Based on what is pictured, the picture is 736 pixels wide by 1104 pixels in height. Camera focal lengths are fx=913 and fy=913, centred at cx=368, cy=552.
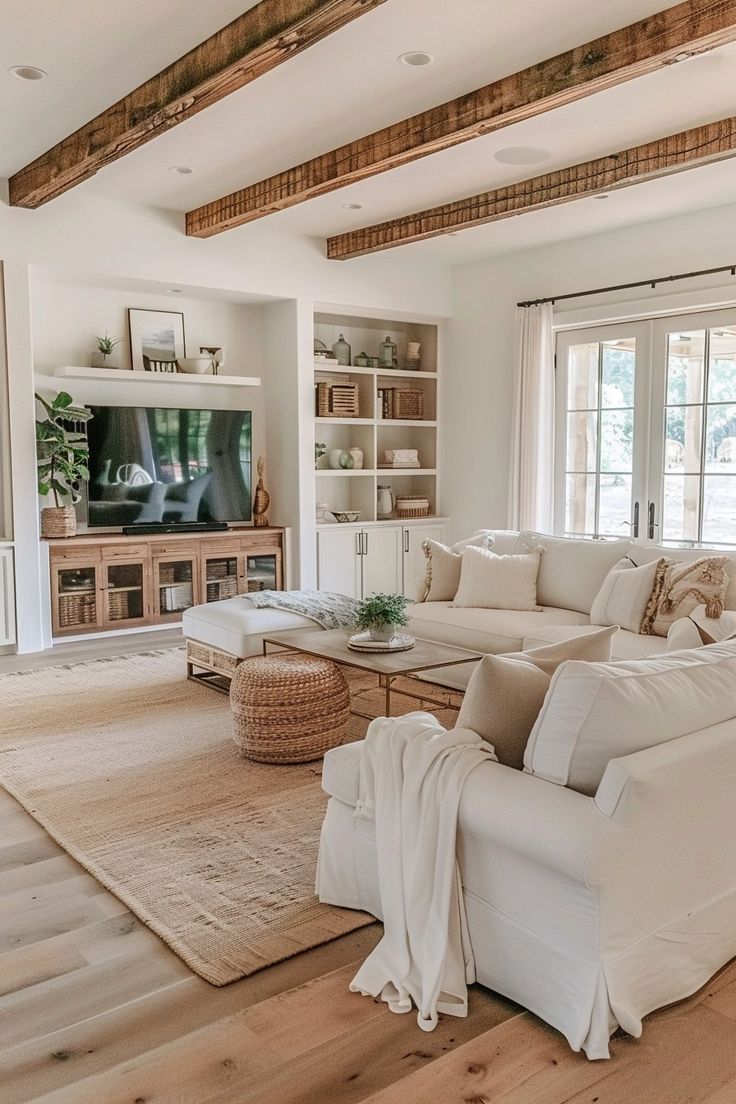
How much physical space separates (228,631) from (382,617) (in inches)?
39.6

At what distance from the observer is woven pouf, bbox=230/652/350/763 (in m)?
3.78

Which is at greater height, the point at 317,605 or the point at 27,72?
the point at 27,72

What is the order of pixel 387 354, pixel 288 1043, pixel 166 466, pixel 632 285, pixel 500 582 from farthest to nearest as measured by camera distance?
1. pixel 387 354
2. pixel 166 466
3. pixel 632 285
4. pixel 500 582
5. pixel 288 1043

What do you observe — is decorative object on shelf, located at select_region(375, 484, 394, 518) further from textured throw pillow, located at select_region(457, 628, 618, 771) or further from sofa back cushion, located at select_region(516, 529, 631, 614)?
textured throw pillow, located at select_region(457, 628, 618, 771)

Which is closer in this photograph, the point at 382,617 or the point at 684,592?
the point at 382,617

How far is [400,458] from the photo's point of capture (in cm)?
798

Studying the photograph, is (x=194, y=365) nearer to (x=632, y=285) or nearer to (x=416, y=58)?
(x=632, y=285)

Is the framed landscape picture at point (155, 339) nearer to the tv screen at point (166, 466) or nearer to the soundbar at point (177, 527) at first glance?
the tv screen at point (166, 466)

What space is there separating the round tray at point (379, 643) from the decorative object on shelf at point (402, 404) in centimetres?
392

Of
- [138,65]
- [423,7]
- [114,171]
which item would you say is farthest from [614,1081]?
[114,171]

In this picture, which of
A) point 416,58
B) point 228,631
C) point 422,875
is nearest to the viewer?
point 422,875

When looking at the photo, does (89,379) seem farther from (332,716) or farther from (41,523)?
(332,716)

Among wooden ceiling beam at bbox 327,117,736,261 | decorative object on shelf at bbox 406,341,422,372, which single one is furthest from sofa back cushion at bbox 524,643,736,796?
decorative object on shelf at bbox 406,341,422,372

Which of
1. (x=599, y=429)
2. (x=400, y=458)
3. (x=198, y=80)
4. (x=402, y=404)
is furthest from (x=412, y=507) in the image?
(x=198, y=80)
